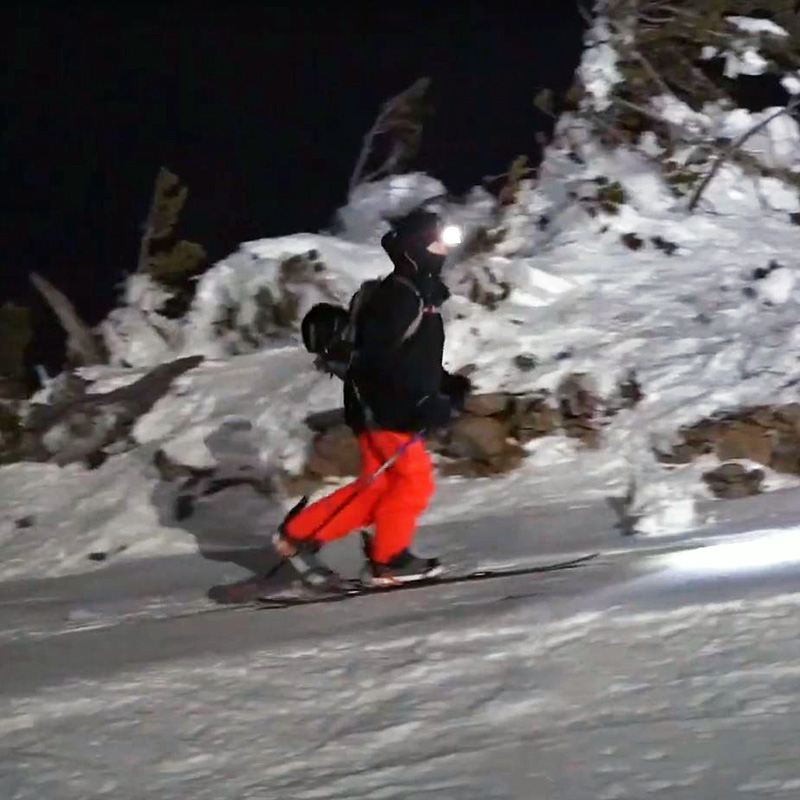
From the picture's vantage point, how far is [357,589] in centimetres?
493

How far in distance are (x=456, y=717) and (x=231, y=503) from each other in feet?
10.4

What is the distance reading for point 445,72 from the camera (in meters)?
11.1

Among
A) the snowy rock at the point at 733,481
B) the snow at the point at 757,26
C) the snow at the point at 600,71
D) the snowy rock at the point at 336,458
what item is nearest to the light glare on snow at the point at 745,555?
the snowy rock at the point at 733,481

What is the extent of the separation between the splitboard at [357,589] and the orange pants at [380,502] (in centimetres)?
15

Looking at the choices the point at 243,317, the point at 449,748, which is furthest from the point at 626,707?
the point at 243,317

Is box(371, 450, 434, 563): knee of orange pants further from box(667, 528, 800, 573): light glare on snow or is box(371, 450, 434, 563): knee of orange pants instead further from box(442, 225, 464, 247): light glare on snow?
box(667, 528, 800, 573): light glare on snow

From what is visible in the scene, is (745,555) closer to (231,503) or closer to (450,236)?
(450,236)

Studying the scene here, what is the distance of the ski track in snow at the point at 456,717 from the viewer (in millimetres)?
3150

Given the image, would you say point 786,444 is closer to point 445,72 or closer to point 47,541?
point 47,541

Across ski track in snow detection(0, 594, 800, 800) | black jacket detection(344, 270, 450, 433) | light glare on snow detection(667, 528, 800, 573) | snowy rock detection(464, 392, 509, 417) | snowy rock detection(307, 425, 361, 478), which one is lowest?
light glare on snow detection(667, 528, 800, 573)

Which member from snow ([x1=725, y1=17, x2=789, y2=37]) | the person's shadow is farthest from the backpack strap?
snow ([x1=725, y1=17, x2=789, y2=37])

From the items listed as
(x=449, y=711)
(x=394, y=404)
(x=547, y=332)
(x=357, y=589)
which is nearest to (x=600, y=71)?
(x=547, y=332)

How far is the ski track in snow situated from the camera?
3150mm

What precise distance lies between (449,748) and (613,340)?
4432 millimetres
